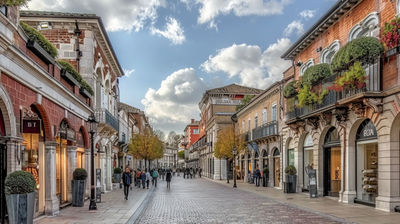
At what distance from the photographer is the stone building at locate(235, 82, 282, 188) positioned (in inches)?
1196

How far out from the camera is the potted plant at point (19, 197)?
8.32 meters

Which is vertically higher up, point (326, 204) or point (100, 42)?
point (100, 42)

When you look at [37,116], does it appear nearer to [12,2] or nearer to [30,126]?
[30,126]

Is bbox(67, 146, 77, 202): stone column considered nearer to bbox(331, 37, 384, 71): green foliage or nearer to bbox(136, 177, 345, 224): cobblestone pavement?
bbox(136, 177, 345, 224): cobblestone pavement

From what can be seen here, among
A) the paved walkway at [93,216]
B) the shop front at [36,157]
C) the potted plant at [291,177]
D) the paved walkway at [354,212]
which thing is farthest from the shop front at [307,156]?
the shop front at [36,157]

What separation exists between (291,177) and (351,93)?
340 inches

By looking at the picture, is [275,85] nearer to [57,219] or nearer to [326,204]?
[326,204]

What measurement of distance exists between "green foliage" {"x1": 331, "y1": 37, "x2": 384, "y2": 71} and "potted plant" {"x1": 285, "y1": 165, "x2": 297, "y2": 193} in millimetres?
8725

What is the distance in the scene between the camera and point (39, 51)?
40.8 ft

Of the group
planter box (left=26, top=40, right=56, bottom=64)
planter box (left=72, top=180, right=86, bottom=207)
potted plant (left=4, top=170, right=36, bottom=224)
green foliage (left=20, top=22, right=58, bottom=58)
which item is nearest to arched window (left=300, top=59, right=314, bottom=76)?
planter box (left=72, top=180, right=86, bottom=207)

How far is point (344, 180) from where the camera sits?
61.0ft

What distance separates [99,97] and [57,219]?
1276 centimetres

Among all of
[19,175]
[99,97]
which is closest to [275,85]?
[99,97]

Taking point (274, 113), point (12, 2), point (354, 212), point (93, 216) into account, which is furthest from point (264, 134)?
point (12, 2)
